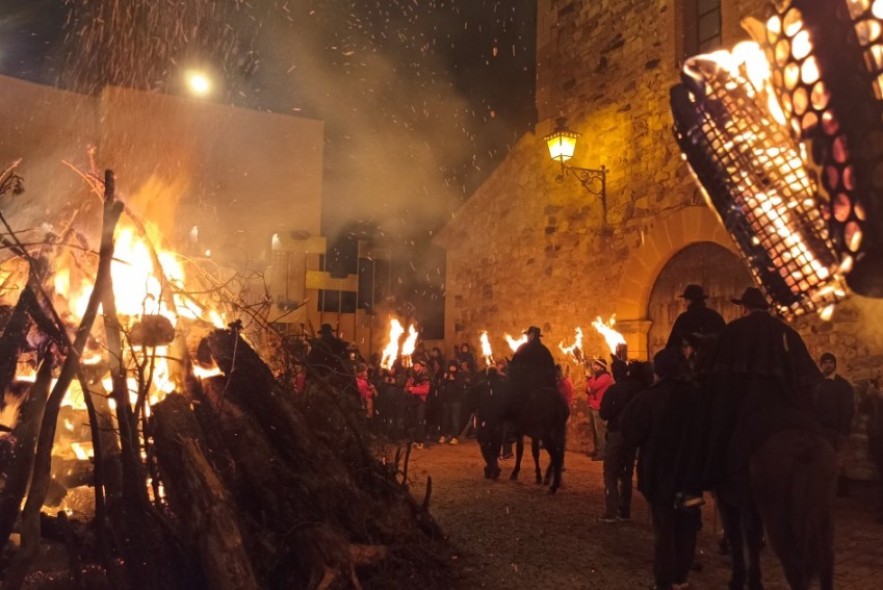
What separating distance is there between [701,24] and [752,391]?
28.4 feet

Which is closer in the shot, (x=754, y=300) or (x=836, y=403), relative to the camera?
(x=754, y=300)

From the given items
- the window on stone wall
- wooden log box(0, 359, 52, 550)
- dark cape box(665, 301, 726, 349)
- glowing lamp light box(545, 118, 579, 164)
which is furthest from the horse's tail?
glowing lamp light box(545, 118, 579, 164)

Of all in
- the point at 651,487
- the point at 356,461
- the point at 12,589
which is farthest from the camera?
the point at 356,461

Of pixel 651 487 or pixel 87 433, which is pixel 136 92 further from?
pixel 651 487

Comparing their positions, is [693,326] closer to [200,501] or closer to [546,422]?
[546,422]

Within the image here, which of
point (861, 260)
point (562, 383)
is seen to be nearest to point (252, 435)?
point (861, 260)

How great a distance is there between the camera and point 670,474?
14.4ft

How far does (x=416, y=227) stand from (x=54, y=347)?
18.9m

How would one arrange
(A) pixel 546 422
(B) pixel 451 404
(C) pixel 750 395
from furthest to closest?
(B) pixel 451 404
(A) pixel 546 422
(C) pixel 750 395

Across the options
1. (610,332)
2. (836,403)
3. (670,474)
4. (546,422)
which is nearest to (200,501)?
(670,474)

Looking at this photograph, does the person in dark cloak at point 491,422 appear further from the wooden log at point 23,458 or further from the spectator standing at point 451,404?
the wooden log at point 23,458

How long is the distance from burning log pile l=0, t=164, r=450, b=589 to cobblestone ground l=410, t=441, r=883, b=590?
647 mm

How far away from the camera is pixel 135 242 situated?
5.86m

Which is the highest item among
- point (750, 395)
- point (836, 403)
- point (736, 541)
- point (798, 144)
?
point (798, 144)
